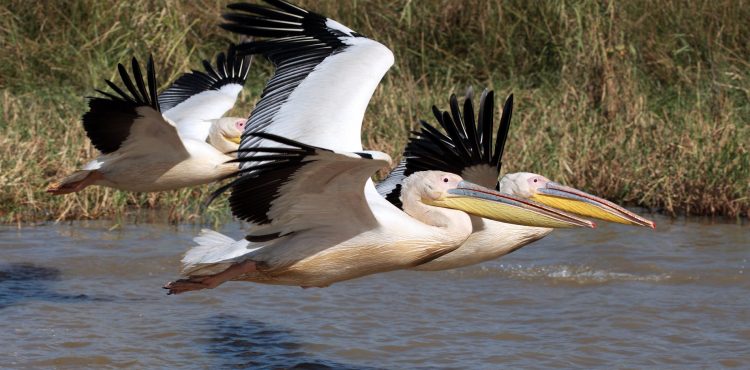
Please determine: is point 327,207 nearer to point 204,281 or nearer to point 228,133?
point 204,281

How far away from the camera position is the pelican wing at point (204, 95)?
21.5 feet

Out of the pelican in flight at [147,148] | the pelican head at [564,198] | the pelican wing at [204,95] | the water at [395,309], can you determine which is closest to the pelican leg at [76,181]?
the pelican in flight at [147,148]

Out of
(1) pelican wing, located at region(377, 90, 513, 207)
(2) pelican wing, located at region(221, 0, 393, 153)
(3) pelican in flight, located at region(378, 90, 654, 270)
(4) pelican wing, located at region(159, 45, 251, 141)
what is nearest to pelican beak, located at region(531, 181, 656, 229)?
Result: (3) pelican in flight, located at region(378, 90, 654, 270)

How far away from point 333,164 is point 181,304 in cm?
197

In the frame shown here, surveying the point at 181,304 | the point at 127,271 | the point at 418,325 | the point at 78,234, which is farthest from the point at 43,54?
the point at 418,325

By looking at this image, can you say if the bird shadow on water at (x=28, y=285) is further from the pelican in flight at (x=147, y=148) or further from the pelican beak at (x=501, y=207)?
the pelican beak at (x=501, y=207)

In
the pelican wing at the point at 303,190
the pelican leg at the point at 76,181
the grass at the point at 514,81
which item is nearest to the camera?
the pelican wing at the point at 303,190

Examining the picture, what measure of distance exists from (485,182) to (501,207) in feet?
2.49

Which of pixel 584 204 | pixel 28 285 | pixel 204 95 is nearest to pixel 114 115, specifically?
pixel 28 285

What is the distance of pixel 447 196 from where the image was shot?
14.8 feet

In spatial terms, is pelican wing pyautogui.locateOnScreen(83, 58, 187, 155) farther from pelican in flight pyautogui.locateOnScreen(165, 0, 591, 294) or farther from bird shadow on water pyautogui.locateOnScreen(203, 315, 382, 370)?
bird shadow on water pyautogui.locateOnScreen(203, 315, 382, 370)

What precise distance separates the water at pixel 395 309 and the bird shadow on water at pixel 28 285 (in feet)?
0.04

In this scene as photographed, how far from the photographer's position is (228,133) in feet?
20.6

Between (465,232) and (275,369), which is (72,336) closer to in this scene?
(275,369)
